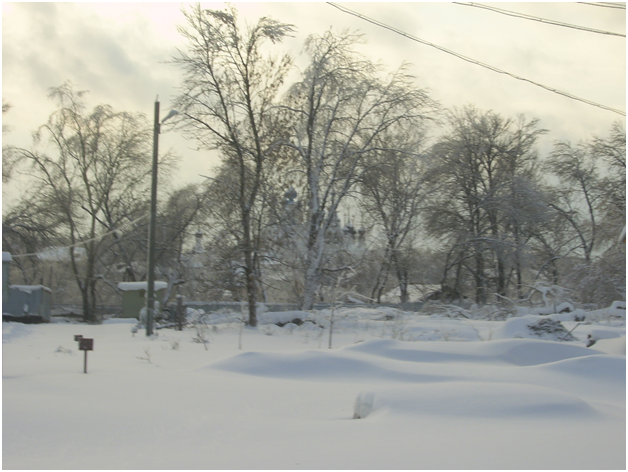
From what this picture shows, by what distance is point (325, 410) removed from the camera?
5.57m

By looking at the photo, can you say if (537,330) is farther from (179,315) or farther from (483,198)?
(483,198)

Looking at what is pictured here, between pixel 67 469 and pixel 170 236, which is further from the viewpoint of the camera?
pixel 170 236

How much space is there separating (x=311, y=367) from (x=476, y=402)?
3177 mm

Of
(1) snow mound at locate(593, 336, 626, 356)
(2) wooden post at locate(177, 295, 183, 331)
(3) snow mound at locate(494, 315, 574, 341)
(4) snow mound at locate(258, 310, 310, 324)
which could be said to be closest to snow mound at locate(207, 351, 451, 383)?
(1) snow mound at locate(593, 336, 626, 356)

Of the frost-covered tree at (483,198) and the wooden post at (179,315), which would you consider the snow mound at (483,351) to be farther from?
the frost-covered tree at (483,198)

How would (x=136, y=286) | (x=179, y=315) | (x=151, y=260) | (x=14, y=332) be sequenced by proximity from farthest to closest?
(x=136, y=286) < (x=179, y=315) < (x=14, y=332) < (x=151, y=260)

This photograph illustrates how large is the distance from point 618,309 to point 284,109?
13194 mm

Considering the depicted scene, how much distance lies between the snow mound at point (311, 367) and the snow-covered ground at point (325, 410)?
0.09 feet

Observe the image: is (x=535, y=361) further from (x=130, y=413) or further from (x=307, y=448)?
(x=130, y=413)

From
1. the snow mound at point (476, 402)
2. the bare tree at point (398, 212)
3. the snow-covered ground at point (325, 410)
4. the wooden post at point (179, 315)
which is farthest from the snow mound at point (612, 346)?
the bare tree at point (398, 212)

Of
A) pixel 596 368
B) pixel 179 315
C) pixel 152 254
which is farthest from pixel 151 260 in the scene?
pixel 596 368

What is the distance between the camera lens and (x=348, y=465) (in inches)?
146

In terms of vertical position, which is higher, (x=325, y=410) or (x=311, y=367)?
Answer: (x=311, y=367)

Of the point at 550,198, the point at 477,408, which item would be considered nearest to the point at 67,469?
the point at 477,408
